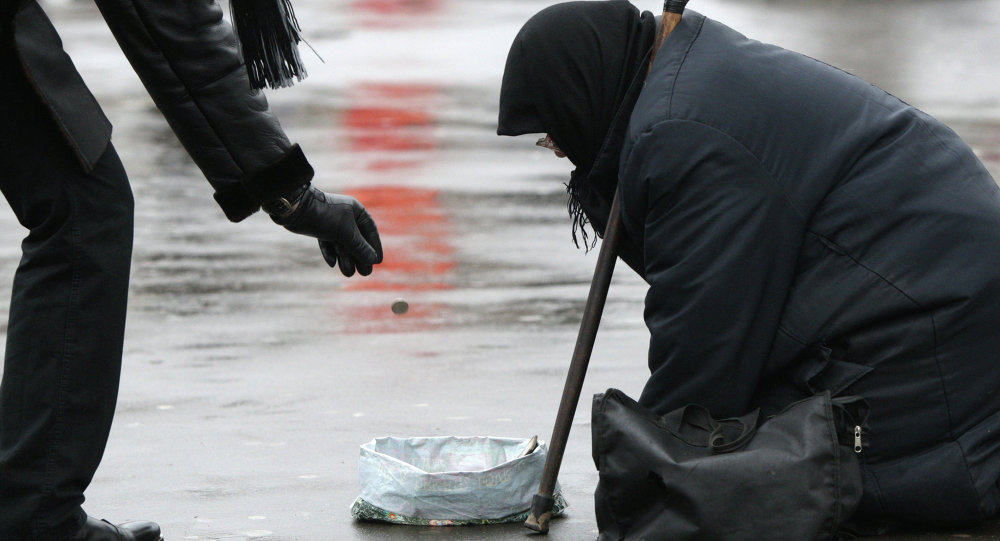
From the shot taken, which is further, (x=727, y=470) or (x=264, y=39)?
(x=264, y=39)

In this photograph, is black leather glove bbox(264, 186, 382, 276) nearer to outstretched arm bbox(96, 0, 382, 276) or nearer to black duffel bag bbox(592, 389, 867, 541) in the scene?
outstretched arm bbox(96, 0, 382, 276)

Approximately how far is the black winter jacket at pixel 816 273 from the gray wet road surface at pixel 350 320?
11.2 inches

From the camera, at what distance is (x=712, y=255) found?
334 cm

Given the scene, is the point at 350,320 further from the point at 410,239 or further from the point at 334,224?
the point at 334,224

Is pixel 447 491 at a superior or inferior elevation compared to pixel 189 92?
inferior

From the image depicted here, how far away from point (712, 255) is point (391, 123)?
8.30m

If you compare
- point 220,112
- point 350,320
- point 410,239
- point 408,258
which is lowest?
point 410,239

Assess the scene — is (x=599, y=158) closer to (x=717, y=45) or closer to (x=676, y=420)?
(x=717, y=45)

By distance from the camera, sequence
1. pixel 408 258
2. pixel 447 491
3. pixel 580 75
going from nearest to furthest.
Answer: pixel 580 75 → pixel 447 491 → pixel 408 258

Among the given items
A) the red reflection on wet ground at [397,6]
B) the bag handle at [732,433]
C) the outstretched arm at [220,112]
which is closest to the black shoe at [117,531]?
the outstretched arm at [220,112]

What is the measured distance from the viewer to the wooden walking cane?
3.60m

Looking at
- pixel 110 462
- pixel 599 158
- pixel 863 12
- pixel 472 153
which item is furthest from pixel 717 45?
pixel 863 12

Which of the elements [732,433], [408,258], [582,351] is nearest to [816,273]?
[732,433]

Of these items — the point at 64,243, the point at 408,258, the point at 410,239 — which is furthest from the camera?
the point at 410,239
